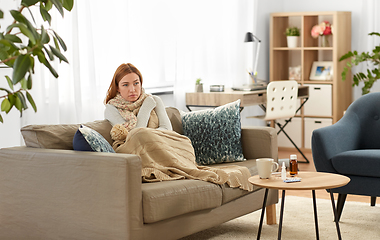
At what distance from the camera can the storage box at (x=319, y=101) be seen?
6.36 meters

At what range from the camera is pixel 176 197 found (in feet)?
8.89

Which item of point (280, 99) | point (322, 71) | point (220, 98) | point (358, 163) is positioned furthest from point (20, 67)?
point (322, 71)

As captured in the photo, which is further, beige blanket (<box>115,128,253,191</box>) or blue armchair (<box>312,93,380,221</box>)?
blue armchair (<box>312,93,380,221</box>)

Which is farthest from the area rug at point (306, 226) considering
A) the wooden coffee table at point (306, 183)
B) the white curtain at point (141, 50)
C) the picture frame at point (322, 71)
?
the picture frame at point (322, 71)

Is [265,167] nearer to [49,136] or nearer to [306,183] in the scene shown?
[306,183]

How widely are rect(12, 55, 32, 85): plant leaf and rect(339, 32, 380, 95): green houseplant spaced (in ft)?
15.9

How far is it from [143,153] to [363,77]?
12.1 ft

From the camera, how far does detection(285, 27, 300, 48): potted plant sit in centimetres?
654

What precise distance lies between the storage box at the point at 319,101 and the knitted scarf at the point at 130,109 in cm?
336

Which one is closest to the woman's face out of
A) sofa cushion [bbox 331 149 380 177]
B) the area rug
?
the area rug

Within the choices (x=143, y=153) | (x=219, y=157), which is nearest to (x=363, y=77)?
(x=219, y=157)

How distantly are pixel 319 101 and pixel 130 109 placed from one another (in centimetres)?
351

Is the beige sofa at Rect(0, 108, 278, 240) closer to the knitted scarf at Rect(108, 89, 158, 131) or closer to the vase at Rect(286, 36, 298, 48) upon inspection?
the knitted scarf at Rect(108, 89, 158, 131)

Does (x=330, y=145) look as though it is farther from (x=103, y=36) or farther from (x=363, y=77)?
(x=363, y=77)
